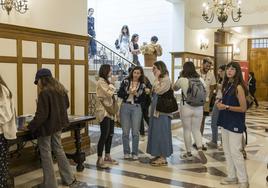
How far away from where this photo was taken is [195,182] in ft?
13.1

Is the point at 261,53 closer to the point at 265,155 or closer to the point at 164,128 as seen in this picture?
the point at 265,155

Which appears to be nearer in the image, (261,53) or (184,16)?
(184,16)

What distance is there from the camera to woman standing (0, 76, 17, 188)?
283 cm

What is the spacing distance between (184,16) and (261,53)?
6.92m

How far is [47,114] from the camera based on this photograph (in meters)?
3.32

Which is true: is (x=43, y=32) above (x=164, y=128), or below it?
above

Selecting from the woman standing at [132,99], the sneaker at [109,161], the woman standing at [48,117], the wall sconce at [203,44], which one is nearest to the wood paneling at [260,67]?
the wall sconce at [203,44]

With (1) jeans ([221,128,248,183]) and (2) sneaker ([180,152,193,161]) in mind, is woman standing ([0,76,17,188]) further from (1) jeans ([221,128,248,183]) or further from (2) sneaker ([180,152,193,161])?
(2) sneaker ([180,152,193,161])

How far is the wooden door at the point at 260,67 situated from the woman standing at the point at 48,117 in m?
13.3

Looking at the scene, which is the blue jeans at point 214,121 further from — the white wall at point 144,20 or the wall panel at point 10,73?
the white wall at point 144,20

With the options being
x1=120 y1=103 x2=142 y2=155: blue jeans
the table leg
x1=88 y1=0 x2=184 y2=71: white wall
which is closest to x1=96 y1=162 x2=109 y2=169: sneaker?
the table leg

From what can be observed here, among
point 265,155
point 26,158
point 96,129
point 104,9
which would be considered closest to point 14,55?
point 26,158

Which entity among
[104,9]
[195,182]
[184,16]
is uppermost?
[104,9]

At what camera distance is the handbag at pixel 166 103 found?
174 inches
